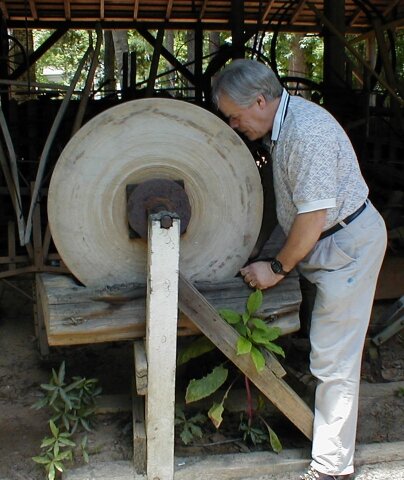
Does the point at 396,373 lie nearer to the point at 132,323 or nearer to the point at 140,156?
the point at 132,323

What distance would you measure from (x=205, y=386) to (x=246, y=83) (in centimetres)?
123

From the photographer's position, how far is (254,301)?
2.63m

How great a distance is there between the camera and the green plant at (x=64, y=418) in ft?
9.02

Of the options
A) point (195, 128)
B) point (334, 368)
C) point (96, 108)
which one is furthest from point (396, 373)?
point (96, 108)

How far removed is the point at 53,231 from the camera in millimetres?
2604

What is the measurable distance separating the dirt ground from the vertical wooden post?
0.91 feet

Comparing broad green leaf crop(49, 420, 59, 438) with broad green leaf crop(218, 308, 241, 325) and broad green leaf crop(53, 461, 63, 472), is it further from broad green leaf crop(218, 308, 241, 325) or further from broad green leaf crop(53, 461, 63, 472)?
broad green leaf crop(218, 308, 241, 325)

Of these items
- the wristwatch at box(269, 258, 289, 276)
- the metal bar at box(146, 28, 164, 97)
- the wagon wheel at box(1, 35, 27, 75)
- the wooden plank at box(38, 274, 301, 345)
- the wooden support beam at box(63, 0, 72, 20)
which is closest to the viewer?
the wooden plank at box(38, 274, 301, 345)

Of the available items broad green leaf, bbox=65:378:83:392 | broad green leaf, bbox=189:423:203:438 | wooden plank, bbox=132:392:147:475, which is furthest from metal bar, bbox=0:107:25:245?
broad green leaf, bbox=189:423:203:438

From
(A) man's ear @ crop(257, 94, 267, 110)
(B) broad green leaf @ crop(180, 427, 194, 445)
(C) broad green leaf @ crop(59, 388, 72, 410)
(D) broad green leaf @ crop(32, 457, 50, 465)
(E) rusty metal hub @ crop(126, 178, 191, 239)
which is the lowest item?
(B) broad green leaf @ crop(180, 427, 194, 445)

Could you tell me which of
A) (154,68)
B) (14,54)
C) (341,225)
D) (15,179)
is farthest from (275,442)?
(14,54)

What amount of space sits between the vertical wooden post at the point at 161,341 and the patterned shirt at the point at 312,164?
0.47 meters

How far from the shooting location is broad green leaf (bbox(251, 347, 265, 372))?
258cm

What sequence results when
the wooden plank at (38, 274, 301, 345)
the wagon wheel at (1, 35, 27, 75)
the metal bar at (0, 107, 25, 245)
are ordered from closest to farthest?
the wooden plank at (38, 274, 301, 345) < the metal bar at (0, 107, 25, 245) < the wagon wheel at (1, 35, 27, 75)
